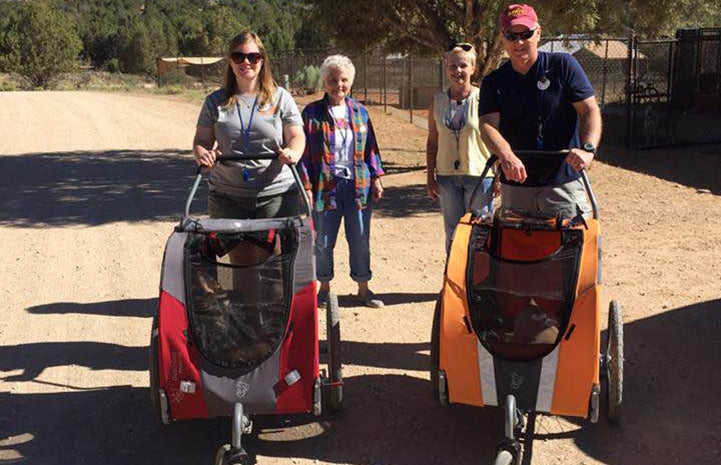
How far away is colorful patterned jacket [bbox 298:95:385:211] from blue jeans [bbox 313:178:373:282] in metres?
0.06

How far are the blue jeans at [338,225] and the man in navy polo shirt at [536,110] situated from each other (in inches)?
57.7

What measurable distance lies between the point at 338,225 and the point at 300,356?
2005 millimetres

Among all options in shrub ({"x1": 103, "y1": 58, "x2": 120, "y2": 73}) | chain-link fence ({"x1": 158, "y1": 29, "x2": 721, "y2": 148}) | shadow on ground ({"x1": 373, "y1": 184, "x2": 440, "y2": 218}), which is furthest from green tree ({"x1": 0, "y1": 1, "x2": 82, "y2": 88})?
shadow on ground ({"x1": 373, "y1": 184, "x2": 440, "y2": 218})

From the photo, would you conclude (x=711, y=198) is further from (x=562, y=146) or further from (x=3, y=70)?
(x=3, y=70)

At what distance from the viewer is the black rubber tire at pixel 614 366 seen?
376 cm

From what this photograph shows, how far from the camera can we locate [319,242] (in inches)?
Result: 216

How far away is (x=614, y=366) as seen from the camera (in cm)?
376

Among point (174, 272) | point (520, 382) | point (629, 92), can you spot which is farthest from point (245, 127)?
Answer: point (629, 92)

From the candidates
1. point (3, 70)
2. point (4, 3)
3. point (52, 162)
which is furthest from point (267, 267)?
point (4, 3)

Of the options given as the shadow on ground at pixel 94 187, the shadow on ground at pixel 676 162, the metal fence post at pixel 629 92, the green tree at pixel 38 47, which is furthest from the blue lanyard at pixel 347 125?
the green tree at pixel 38 47

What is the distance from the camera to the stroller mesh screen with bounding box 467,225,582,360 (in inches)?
141

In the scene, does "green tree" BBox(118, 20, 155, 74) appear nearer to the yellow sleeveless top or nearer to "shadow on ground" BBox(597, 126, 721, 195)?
"shadow on ground" BBox(597, 126, 721, 195)

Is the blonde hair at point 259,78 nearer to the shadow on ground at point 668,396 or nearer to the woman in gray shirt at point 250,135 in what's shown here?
the woman in gray shirt at point 250,135

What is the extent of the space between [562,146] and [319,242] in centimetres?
195
